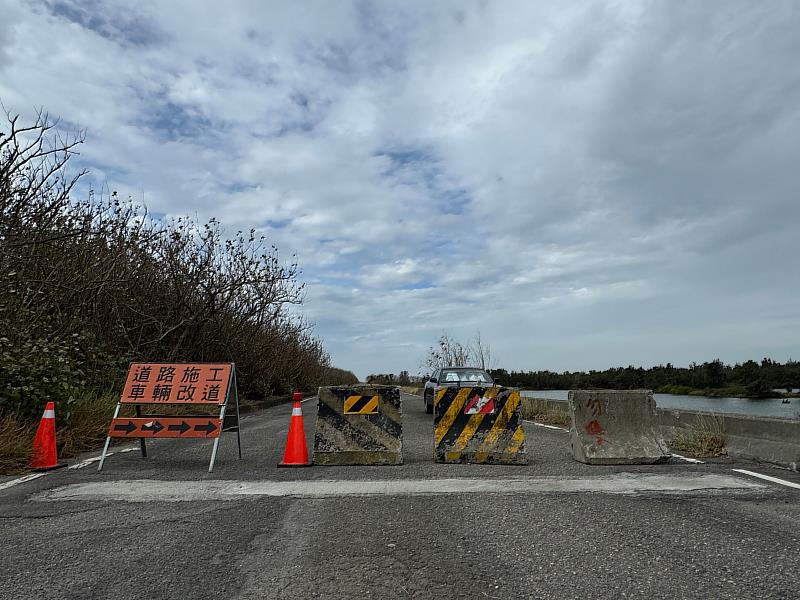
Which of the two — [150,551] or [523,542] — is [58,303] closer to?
[150,551]

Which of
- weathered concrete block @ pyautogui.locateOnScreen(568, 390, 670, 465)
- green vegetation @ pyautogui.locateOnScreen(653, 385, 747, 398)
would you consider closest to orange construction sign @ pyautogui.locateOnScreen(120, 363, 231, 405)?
weathered concrete block @ pyautogui.locateOnScreen(568, 390, 670, 465)

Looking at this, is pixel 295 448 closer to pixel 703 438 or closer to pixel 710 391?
pixel 703 438

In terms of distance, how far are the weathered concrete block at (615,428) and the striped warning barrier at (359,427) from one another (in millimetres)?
2382

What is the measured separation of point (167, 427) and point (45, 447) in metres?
1.50

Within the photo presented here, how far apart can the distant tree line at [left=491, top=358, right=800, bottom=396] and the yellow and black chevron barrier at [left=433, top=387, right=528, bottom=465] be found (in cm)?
2076

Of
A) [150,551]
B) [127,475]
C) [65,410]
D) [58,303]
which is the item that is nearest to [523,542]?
[150,551]

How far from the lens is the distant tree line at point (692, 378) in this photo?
30578 mm

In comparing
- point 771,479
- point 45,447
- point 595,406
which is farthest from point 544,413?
point 45,447

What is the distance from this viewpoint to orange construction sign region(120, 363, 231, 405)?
7785 millimetres

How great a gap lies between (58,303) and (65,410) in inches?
148

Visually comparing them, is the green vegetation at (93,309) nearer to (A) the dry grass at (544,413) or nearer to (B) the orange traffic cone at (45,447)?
(B) the orange traffic cone at (45,447)

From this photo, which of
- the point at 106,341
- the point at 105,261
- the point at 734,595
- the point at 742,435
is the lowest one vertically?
the point at 734,595

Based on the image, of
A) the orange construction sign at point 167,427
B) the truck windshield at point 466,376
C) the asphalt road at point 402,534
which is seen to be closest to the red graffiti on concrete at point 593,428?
the asphalt road at point 402,534

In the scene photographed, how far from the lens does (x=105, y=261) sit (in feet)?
43.8
